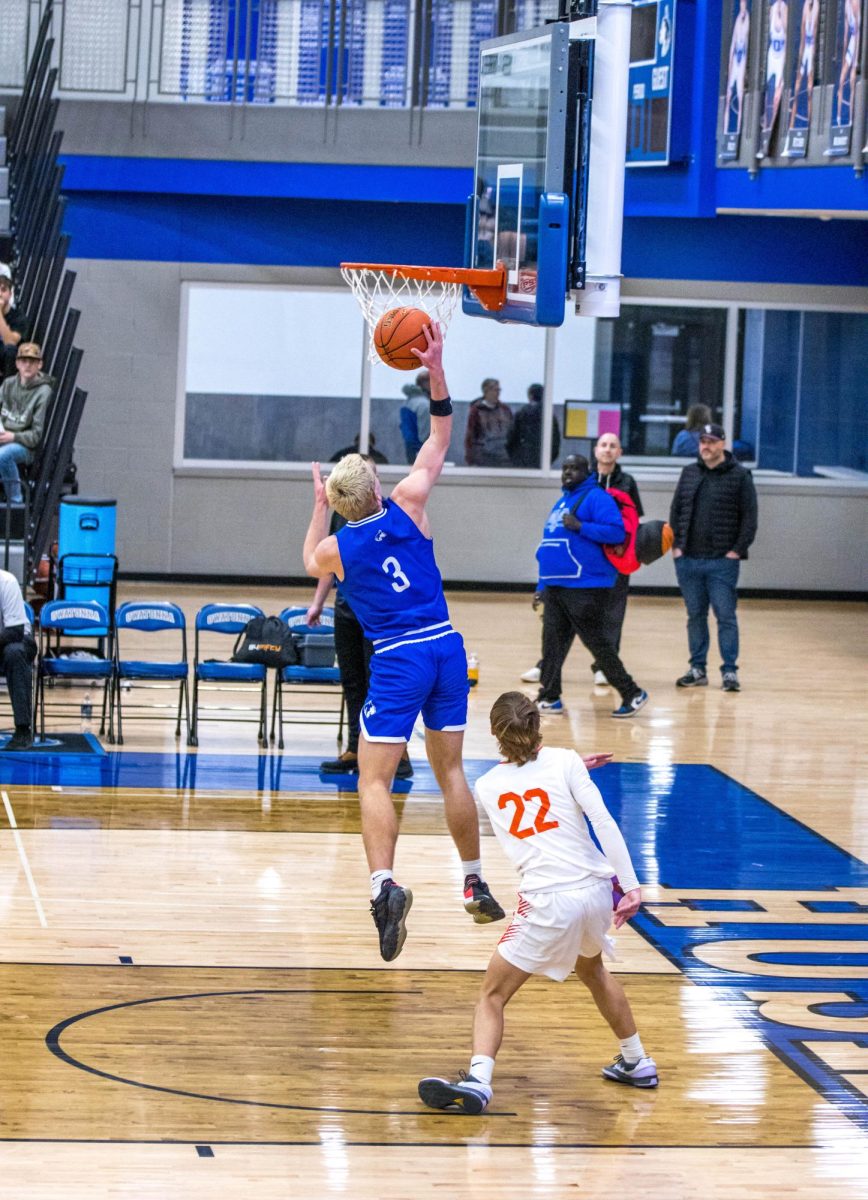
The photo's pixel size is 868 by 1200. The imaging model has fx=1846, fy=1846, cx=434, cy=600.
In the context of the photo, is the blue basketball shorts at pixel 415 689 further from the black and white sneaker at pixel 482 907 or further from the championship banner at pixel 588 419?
the championship banner at pixel 588 419

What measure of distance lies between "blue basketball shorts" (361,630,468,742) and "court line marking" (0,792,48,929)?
65.8 inches

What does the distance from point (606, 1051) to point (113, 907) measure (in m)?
2.47

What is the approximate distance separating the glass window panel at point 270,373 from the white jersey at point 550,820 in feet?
46.0

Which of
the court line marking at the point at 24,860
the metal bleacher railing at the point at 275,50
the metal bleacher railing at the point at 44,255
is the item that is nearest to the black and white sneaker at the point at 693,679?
the metal bleacher railing at the point at 44,255

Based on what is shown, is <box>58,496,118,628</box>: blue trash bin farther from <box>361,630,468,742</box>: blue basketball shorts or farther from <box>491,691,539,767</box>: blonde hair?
<box>491,691,539,767</box>: blonde hair

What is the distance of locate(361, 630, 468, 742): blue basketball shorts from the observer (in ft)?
22.6

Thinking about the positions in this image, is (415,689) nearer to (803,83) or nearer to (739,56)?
(803,83)

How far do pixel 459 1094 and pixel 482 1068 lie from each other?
10 centimetres

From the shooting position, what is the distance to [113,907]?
305 inches

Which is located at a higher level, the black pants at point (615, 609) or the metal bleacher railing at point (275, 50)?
the metal bleacher railing at point (275, 50)

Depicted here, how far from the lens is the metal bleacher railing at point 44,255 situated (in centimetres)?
1399

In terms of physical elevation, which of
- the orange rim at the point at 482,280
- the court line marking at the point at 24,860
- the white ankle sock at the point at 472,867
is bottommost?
the court line marking at the point at 24,860

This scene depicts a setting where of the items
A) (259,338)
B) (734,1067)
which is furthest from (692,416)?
(734,1067)

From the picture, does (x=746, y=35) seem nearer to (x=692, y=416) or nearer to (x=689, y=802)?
(x=692, y=416)
